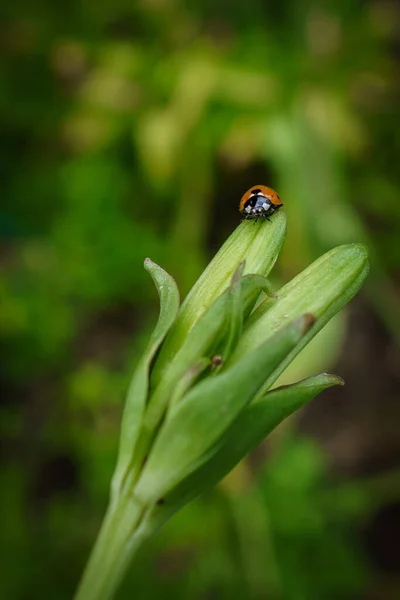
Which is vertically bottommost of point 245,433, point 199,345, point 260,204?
point 245,433

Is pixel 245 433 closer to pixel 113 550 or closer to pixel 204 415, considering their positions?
pixel 204 415

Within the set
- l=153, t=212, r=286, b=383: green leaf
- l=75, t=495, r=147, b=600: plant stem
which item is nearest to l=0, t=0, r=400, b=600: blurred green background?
l=75, t=495, r=147, b=600: plant stem

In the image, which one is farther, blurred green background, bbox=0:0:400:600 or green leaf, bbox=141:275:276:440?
blurred green background, bbox=0:0:400:600

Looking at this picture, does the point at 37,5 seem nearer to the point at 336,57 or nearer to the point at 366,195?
the point at 336,57

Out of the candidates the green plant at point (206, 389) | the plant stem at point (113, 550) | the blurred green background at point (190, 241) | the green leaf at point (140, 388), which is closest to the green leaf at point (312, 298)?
the green plant at point (206, 389)

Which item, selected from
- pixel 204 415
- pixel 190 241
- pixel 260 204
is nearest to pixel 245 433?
pixel 204 415

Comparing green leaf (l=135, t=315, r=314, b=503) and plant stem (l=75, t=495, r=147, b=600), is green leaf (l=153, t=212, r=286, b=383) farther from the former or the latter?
plant stem (l=75, t=495, r=147, b=600)

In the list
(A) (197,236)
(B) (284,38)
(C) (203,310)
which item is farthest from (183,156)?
(C) (203,310)

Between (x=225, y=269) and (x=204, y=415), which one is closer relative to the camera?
(x=204, y=415)
